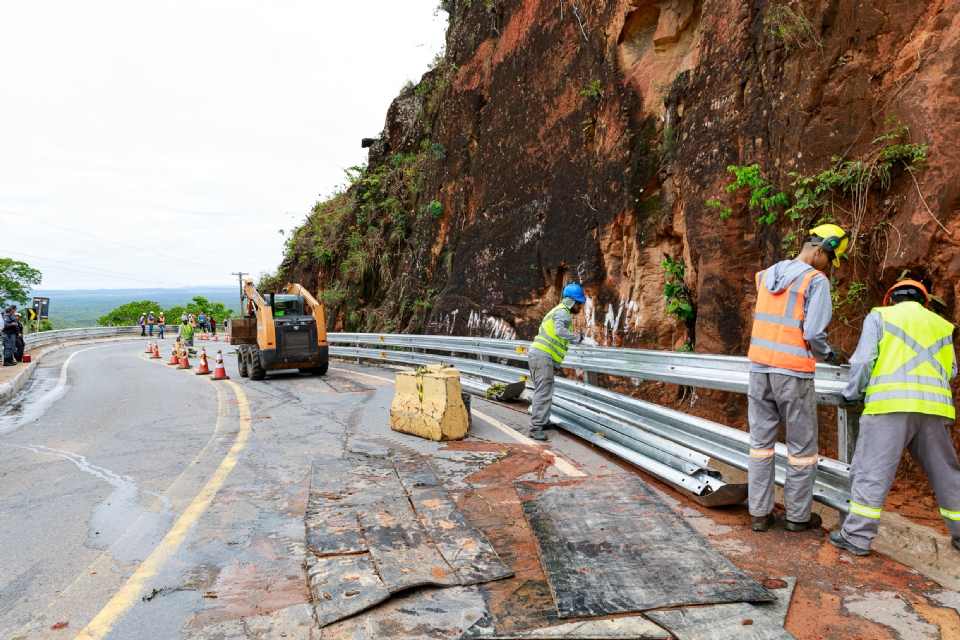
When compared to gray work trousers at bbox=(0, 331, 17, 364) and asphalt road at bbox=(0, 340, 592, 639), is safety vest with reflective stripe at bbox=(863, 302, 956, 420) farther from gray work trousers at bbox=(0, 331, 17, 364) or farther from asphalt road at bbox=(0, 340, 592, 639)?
gray work trousers at bbox=(0, 331, 17, 364)

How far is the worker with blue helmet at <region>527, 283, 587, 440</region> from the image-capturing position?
7.08 meters

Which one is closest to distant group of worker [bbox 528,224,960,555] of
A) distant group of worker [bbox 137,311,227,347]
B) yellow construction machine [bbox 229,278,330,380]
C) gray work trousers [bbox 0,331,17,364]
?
yellow construction machine [bbox 229,278,330,380]

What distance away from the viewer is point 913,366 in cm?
369

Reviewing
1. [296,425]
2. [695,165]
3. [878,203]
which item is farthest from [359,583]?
[695,165]

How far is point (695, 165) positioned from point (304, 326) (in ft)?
30.4

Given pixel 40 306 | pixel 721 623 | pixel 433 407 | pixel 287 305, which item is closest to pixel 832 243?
pixel 721 623

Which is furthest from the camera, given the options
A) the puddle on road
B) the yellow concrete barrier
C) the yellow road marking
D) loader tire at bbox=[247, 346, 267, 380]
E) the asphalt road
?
loader tire at bbox=[247, 346, 267, 380]

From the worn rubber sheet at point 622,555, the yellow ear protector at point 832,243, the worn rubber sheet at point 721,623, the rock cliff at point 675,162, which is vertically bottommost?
the worn rubber sheet at point 721,623

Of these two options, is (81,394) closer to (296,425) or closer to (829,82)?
(296,425)

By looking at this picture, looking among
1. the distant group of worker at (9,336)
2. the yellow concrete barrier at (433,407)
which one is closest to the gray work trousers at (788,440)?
the yellow concrete barrier at (433,407)

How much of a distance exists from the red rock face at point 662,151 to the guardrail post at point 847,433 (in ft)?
4.95

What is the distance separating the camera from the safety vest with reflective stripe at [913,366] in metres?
3.62

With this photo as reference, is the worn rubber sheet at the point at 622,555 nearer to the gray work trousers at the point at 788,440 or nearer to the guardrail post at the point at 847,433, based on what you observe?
the gray work trousers at the point at 788,440

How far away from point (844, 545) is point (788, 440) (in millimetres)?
704
